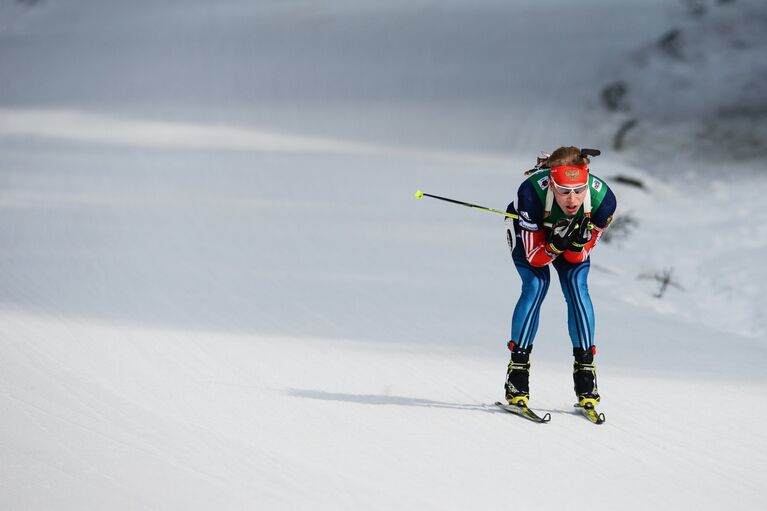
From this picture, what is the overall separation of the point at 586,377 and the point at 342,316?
259 centimetres

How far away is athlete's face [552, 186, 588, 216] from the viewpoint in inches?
205

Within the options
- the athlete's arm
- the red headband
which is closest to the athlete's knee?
the athlete's arm

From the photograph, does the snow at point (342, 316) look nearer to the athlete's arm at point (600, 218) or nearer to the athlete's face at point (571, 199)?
the athlete's arm at point (600, 218)

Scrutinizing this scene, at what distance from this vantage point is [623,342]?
7.73 metres

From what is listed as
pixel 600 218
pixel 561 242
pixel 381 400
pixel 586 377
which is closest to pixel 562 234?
pixel 561 242

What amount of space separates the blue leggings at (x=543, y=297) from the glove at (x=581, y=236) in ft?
0.67

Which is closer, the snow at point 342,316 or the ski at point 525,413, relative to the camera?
the snow at point 342,316

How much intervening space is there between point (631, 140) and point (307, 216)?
6.94 m

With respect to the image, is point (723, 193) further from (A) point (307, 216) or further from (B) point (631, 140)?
(A) point (307, 216)

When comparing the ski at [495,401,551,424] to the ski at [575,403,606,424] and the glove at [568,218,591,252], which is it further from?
the glove at [568,218,591,252]

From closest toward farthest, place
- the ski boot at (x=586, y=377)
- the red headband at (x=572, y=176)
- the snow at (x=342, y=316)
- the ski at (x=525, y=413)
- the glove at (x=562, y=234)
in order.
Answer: the snow at (x=342, y=316) < the red headband at (x=572, y=176) < the glove at (x=562, y=234) < the ski at (x=525, y=413) < the ski boot at (x=586, y=377)

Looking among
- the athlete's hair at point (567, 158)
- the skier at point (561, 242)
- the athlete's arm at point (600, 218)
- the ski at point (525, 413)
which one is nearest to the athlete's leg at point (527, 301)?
the skier at point (561, 242)

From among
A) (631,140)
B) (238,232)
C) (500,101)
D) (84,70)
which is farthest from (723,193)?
(84,70)

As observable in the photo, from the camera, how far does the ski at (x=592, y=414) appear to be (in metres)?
5.57
